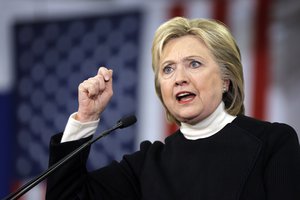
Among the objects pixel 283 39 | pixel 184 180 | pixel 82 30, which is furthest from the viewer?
pixel 82 30

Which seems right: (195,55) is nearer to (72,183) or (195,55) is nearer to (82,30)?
(72,183)

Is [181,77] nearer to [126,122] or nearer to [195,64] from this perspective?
[195,64]

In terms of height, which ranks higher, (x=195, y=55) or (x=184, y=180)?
(x=195, y=55)

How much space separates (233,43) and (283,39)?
2.26 metres

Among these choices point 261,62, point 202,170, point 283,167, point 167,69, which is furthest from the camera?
point 261,62

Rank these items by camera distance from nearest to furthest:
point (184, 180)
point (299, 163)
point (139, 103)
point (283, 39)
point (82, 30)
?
point (299, 163)
point (184, 180)
point (283, 39)
point (139, 103)
point (82, 30)

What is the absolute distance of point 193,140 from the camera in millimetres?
1412

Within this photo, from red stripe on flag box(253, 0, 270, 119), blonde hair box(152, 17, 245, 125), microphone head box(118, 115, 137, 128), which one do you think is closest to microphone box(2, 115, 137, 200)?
microphone head box(118, 115, 137, 128)

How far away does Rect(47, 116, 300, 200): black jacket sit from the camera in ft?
4.07

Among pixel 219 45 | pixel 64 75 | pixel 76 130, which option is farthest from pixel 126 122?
pixel 64 75

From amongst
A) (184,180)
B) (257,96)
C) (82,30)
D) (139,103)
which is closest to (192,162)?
(184,180)

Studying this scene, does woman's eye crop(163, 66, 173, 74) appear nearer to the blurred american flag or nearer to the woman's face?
the woman's face

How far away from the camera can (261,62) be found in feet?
11.9

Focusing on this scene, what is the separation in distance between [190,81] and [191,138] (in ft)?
0.50
